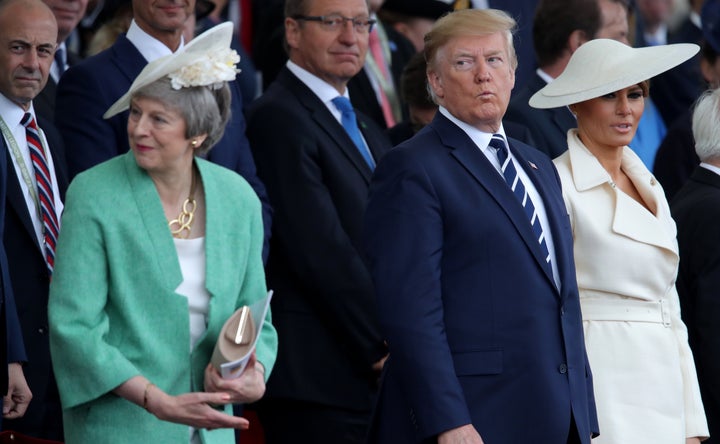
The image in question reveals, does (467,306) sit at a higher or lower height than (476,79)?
lower

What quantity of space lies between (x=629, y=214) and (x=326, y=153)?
1.30m

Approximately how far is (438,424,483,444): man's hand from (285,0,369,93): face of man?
7.18 feet

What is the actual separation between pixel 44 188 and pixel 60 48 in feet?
6.04

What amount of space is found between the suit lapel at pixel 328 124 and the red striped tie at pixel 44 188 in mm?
1141

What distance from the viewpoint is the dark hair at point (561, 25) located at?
277 inches

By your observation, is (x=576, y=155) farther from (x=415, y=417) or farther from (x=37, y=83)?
(x=37, y=83)

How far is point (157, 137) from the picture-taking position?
4465 mm

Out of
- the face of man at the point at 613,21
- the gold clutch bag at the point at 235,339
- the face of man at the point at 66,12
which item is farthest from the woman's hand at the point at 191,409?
the face of man at the point at 613,21

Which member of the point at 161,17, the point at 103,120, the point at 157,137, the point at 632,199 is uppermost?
the point at 161,17

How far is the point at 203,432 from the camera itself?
14.6ft

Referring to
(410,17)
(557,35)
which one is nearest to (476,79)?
(557,35)

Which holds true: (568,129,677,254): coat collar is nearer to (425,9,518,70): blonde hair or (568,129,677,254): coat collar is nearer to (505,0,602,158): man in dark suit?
(425,9,518,70): blonde hair

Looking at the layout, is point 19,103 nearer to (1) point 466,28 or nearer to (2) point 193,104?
(2) point 193,104

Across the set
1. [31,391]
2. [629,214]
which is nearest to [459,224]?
[629,214]
